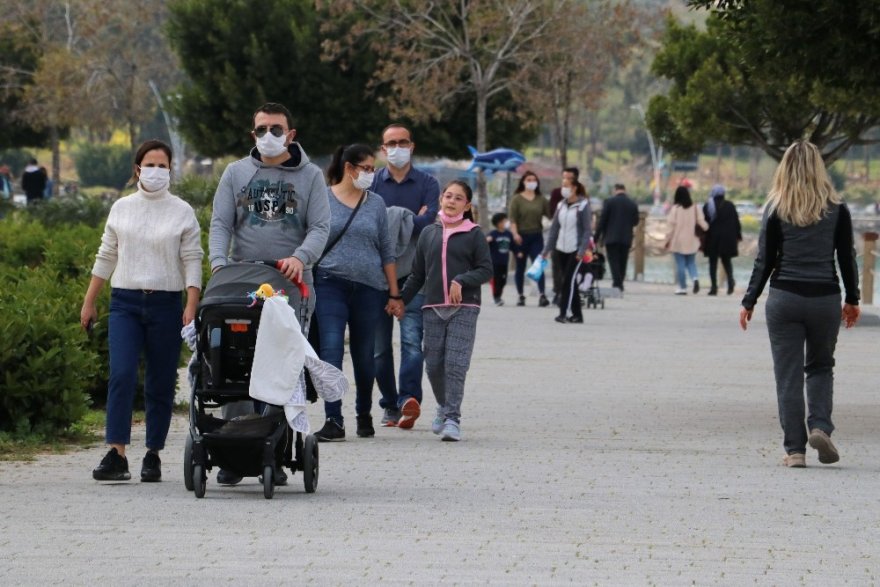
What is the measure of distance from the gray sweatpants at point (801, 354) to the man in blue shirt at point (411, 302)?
2.43 meters

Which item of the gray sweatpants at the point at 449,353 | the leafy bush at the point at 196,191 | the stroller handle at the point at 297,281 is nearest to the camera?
the stroller handle at the point at 297,281

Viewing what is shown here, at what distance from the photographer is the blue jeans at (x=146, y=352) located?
28.7ft

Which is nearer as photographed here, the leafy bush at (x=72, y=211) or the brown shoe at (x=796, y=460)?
the brown shoe at (x=796, y=460)

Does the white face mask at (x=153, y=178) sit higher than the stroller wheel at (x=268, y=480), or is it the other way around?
the white face mask at (x=153, y=178)

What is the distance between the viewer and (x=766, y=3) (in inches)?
504

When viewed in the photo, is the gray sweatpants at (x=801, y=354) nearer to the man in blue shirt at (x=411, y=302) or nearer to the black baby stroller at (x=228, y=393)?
the man in blue shirt at (x=411, y=302)

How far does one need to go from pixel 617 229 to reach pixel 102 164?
92535 mm

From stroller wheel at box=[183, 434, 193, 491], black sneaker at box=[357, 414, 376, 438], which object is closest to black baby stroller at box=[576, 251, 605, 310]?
black sneaker at box=[357, 414, 376, 438]

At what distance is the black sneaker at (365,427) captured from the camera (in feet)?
36.7

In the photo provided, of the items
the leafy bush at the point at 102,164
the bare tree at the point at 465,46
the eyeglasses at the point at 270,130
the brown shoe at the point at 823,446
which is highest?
the bare tree at the point at 465,46

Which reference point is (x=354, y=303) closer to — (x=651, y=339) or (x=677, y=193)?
(x=651, y=339)

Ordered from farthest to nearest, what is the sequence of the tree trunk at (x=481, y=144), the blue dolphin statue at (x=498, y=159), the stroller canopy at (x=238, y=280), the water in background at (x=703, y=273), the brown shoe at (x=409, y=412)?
1. the tree trunk at (x=481, y=144)
2. the blue dolphin statue at (x=498, y=159)
3. the water in background at (x=703, y=273)
4. the brown shoe at (x=409, y=412)
5. the stroller canopy at (x=238, y=280)

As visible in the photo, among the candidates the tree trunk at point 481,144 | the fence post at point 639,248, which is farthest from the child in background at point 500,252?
the tree trunk at point 481,144

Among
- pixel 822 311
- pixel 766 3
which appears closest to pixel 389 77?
pixel 766 3
